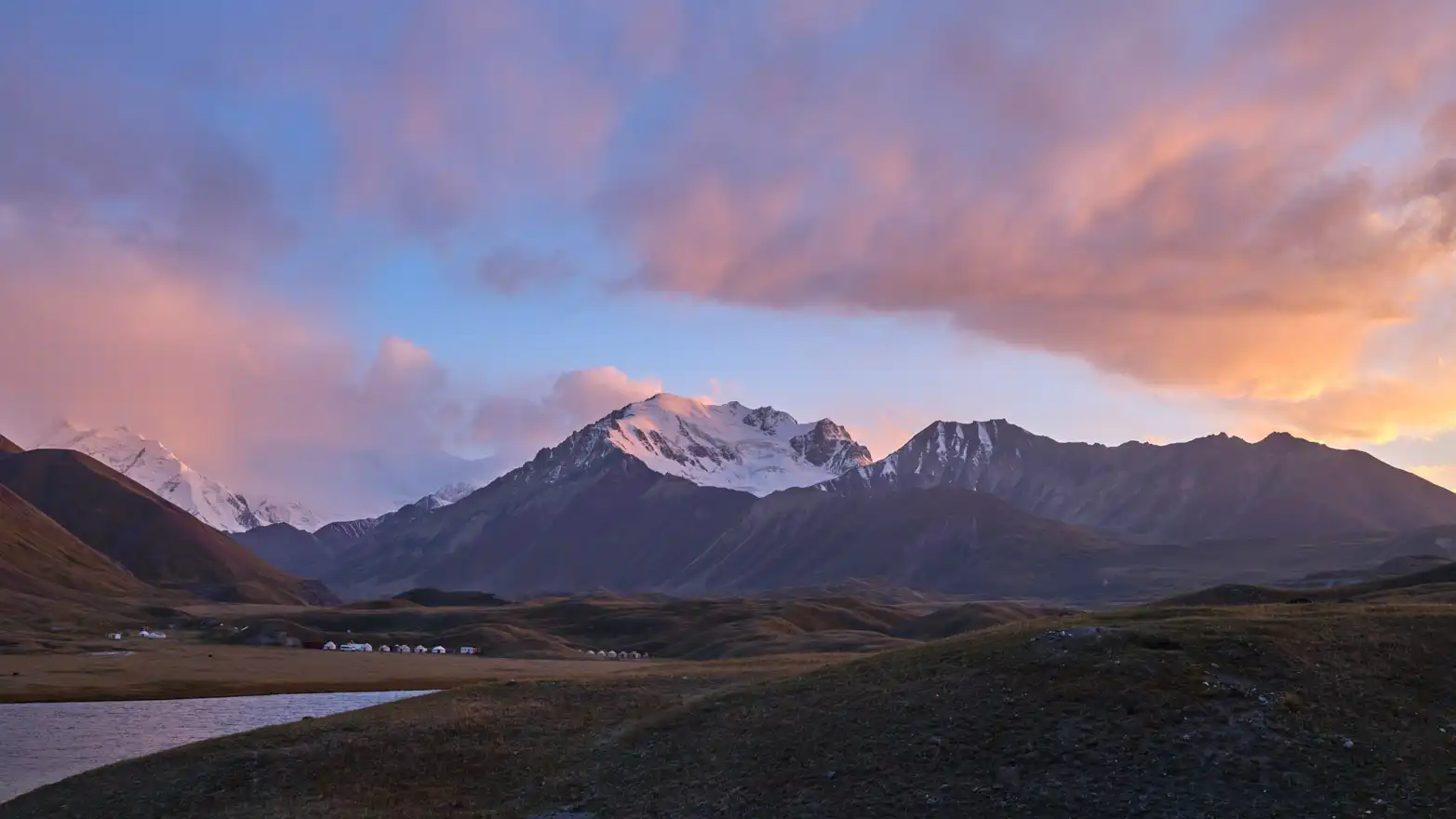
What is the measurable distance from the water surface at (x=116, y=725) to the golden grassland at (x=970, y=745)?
49.4 ft

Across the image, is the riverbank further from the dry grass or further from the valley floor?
the dry grass

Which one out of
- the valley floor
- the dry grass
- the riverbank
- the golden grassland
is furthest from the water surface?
the golden grassland

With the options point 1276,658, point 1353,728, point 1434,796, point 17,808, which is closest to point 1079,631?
point 1276,658

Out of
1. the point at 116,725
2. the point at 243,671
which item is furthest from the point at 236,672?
the point at 116,725

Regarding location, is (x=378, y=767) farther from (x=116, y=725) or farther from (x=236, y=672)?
(x=236, y=672)

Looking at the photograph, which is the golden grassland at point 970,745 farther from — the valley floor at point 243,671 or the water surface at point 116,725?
the valley floor at point 243,671

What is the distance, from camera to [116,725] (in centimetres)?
7981

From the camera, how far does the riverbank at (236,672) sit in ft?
355

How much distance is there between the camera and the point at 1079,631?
46.0 meters

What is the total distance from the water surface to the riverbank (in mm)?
6944

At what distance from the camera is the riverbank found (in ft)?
355

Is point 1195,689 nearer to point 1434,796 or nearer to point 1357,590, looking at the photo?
point 1434,796

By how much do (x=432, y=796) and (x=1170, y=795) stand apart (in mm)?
25192

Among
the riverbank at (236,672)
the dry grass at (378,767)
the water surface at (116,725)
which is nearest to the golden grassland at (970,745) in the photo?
the dry grass at (378,767)
